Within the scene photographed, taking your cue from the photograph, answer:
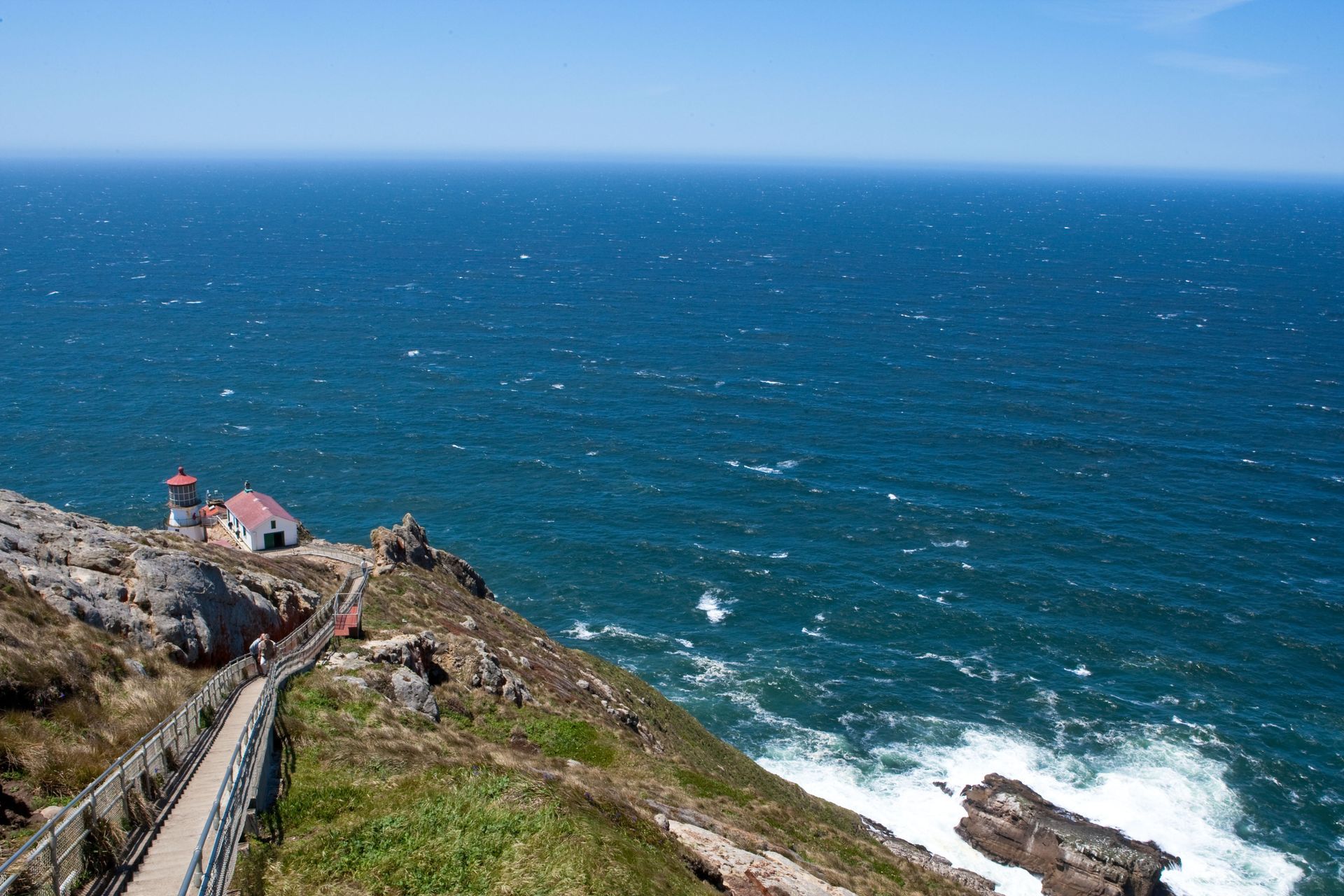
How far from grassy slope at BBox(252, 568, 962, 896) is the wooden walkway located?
4.66 feet

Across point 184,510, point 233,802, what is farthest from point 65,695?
point 184,510

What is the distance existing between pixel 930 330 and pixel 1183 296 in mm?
66110

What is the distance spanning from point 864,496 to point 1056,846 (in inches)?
1819

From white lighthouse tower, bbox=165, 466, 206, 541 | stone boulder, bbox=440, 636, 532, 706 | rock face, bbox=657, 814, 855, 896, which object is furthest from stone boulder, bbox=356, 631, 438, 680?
white lighthouse tower, bbox=165, 466, 206, 541

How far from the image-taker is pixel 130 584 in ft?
112

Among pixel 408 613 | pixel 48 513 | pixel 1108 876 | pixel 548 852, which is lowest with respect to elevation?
pixel 1108 876

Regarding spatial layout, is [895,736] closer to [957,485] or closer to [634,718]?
[634,718]

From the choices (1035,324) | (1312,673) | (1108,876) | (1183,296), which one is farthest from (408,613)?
(1183,296)

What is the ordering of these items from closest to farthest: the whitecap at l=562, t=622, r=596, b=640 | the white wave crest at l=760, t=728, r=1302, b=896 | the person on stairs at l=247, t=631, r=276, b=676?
the person on stairs at l=247, t=631, r=276, b=676, the white wave crest at l=760, t=728, r=1302, b=896, the whitecap at l=562, t=622, r=596, b=640

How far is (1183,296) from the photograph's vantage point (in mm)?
187500

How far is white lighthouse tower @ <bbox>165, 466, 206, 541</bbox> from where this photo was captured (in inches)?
2311

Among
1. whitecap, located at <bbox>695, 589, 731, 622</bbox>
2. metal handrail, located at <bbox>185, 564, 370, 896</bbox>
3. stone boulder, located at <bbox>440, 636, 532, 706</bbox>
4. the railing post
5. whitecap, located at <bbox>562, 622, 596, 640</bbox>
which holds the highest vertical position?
the railing post

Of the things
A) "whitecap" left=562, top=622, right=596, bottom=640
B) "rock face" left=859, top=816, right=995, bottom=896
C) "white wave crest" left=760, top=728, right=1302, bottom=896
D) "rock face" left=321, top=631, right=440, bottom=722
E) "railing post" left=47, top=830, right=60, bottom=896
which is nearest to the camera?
"railing post" left=47, top=830, right=60, bottom=896

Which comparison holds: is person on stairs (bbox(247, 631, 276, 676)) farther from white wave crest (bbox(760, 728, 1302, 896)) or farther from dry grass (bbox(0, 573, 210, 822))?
white wave crest (bbox(760, 728, 1302, 896))
